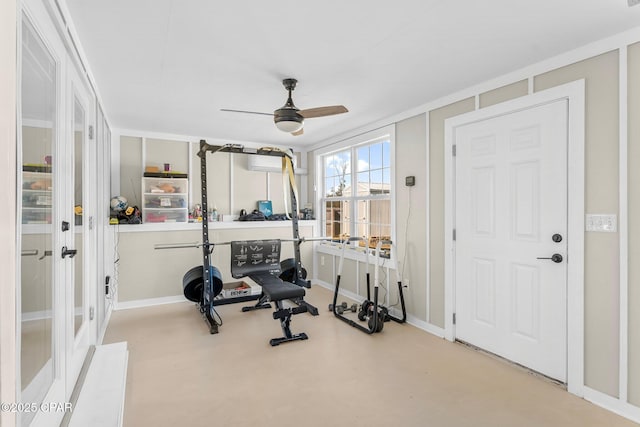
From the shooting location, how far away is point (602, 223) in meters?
2.29

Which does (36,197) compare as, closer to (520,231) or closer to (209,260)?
(209,260)

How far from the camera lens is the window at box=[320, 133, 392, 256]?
4461 mm

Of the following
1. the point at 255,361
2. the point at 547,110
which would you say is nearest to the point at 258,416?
the point at 255,361

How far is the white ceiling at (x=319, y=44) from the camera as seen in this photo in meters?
1.93

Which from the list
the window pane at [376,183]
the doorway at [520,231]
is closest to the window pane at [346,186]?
the window pane at [376,183]

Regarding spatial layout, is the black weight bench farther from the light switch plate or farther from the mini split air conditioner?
the light switch plate

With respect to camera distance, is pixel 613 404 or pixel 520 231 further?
pixel 520 231

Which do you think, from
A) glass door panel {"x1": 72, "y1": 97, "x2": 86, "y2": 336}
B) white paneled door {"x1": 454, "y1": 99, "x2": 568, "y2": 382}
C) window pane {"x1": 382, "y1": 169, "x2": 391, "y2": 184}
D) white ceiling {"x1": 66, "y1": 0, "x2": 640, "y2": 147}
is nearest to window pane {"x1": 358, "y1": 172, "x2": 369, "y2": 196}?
window pane {"x1": 382, "y1": 169, "x2": 391, "y2": 184}

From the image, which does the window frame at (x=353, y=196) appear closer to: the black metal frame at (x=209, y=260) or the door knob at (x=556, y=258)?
the black metal frame at (x=209, y=260)

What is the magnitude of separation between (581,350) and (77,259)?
3699mm

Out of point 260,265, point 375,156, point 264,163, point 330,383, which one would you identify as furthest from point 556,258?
point 264,163

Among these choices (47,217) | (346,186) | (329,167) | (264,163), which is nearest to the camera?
(47,217)

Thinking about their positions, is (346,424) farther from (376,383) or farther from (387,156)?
(387,156)

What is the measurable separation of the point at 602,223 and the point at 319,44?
2.34 meters
